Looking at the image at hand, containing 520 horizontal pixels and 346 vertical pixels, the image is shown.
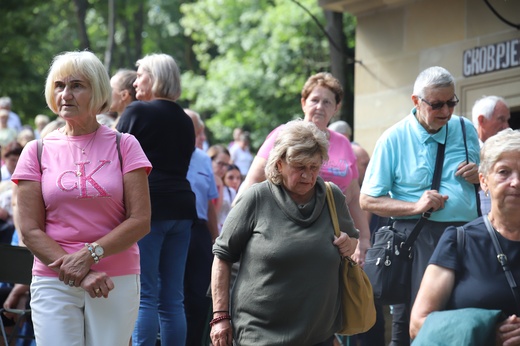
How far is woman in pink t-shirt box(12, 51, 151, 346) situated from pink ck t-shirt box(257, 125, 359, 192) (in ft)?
6.64

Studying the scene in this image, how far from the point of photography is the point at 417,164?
6484 mm

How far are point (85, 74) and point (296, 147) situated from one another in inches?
46.7

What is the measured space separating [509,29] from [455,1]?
0.95 m

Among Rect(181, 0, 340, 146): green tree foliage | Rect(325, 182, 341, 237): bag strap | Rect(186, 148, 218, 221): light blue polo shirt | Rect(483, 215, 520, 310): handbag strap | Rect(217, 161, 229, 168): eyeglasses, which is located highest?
Rect(181, 0, 340, 146): green tree foliage

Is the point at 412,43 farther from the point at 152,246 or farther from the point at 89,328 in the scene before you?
the point at 89,328

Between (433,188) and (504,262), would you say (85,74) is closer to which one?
(504,262)

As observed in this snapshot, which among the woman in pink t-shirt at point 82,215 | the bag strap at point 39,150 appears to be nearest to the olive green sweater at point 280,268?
the woman in pink t-shirt at point 82,215

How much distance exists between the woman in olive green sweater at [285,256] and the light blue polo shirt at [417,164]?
1.29m

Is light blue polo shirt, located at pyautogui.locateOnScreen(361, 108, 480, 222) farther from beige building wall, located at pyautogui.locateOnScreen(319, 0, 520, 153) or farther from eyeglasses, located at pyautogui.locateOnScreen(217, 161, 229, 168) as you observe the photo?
eyeglasses, located at pyautogui.locateOnScreen(217, 161, 229, 168)

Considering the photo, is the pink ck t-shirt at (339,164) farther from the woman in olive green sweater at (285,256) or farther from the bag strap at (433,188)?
the woman in olive green sweater at (285,256)

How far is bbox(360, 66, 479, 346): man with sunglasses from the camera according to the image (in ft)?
20.8

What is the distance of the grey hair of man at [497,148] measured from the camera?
175 inches

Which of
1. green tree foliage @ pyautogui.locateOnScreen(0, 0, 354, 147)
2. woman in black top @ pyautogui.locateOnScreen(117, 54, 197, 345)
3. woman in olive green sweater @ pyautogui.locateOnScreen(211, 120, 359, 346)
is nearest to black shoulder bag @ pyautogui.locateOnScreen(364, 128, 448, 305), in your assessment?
woman in olive green sweater @ pyautogui.locateOnScreen(211, 120, 359, 346)

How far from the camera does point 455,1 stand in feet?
36.5
